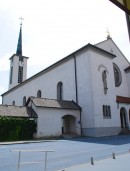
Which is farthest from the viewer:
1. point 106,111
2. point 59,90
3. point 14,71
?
point 14,71

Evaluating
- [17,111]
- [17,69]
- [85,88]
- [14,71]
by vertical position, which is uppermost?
[17,69]

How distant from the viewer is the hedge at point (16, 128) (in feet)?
71.5

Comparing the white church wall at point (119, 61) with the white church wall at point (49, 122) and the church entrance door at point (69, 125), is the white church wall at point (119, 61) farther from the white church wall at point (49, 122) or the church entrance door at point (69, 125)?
the white church wall at point (49, 122)

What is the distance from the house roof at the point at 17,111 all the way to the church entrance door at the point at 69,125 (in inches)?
247

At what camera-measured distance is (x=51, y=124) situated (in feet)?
81.0

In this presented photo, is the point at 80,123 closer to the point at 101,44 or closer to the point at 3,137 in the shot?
the point at 3,137

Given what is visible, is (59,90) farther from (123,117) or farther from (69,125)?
(123,117)

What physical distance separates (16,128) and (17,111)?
2948 mm

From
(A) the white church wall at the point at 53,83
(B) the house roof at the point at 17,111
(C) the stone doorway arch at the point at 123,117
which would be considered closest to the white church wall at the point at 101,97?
(C) the stone doorway arch at the point at 123,117

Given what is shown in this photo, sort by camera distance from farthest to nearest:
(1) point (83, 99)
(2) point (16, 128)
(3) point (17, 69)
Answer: (3) point (17, 69)
(1) point (83, 99)
(2) point (16, 128)

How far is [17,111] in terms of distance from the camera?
24.8 m

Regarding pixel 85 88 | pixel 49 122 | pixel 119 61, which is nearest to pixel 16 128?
pixel 49 122

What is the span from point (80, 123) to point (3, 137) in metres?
11.0

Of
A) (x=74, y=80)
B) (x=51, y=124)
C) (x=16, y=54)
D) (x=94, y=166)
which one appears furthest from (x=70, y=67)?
(x=16, y=54)
